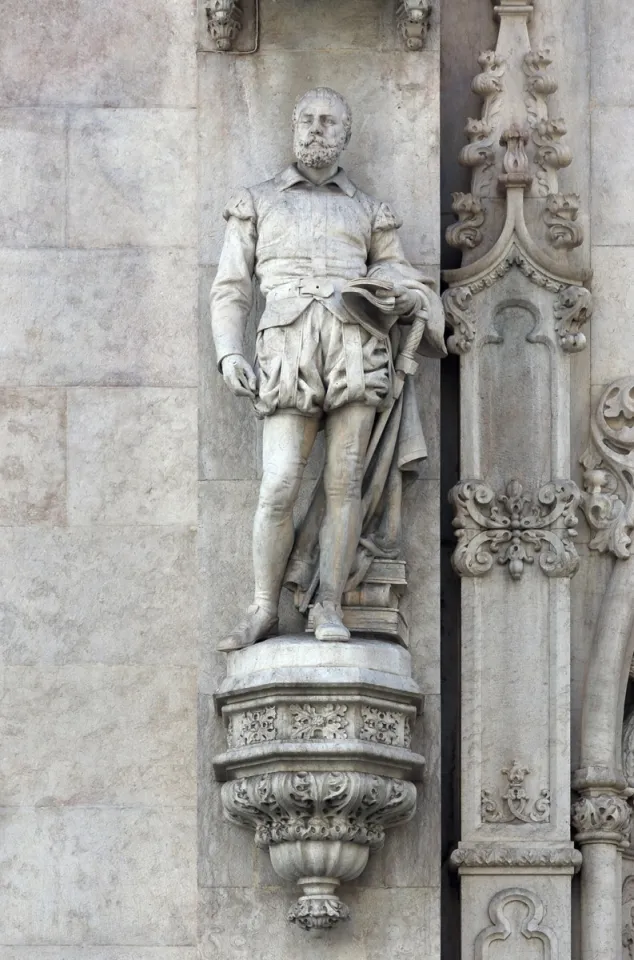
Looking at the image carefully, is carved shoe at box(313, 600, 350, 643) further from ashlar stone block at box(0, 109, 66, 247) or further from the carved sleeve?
ashlar stone block at box(0, 109, 66, 247)

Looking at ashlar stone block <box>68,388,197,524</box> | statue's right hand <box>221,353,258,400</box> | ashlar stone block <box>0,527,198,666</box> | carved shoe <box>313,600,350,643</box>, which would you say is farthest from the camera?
ashlar stone block <box>68,388,197,524</box>

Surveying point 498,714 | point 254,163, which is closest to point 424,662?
point 498,714

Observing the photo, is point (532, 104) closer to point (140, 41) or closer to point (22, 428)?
point (140, 41)

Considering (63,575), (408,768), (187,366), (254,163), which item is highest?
(254,163)

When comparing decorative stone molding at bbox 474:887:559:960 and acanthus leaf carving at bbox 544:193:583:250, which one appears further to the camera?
acanthus leaf carving at bbox 544:193:583:250

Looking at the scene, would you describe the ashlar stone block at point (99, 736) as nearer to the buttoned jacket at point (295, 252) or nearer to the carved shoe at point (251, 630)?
the carved shoe at point (251, 630)

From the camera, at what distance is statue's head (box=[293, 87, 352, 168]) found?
16031 mm

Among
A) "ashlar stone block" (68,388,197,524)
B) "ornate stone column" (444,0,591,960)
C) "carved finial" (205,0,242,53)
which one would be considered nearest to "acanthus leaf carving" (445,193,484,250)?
"ornate stone column" (444,0,591,960)

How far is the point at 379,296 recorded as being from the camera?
15703 mm

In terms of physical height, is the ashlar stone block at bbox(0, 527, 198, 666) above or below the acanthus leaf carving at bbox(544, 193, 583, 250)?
below

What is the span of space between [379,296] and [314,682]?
6.36ft

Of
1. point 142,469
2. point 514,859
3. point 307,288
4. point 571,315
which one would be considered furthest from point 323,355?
point 514,859

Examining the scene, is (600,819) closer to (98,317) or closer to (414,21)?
(98,317)

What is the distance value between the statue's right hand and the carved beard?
3.59 ft
